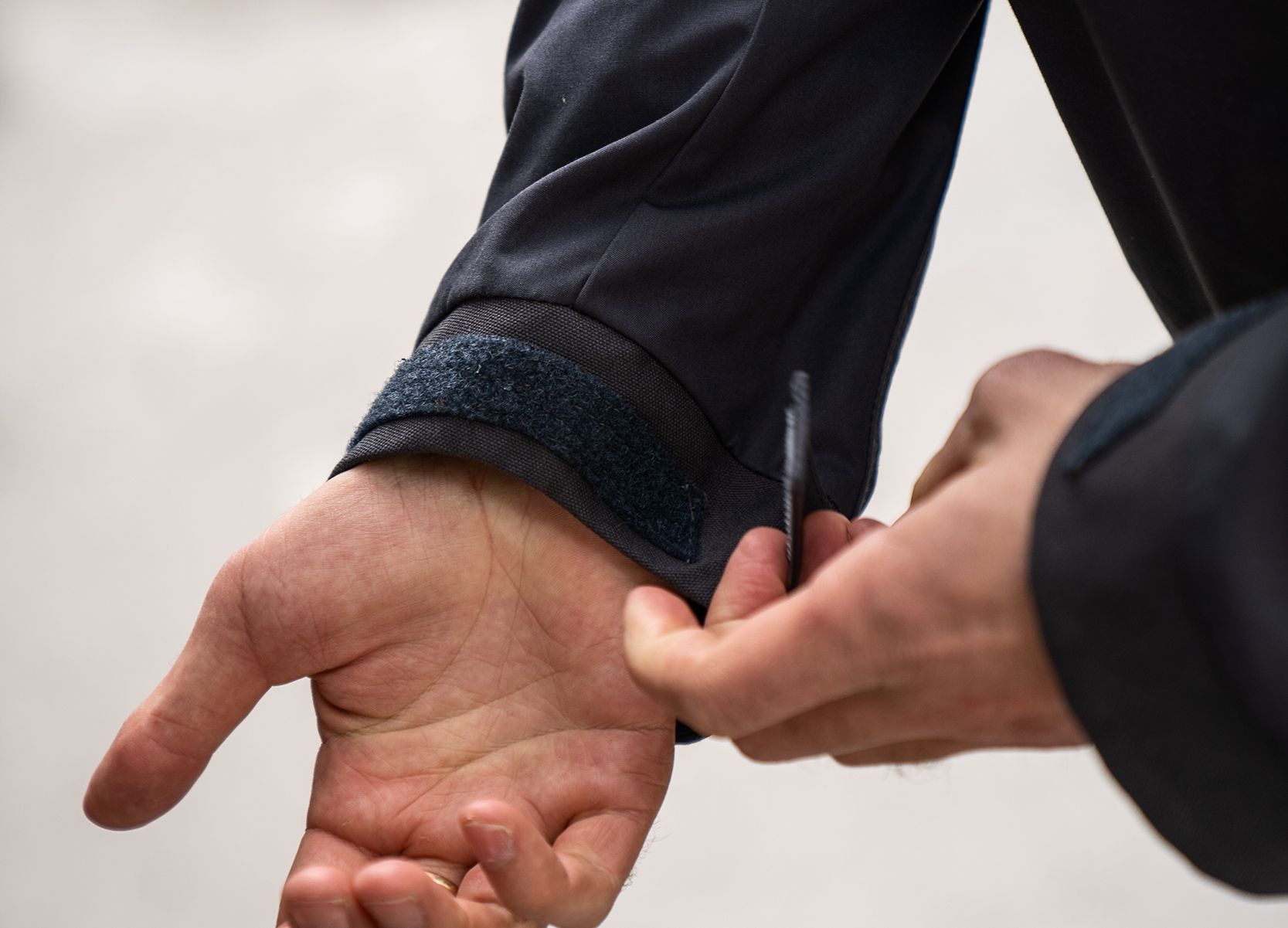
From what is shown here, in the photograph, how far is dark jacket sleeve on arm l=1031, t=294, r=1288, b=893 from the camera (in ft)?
1.18

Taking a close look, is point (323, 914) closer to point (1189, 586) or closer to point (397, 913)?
point (397, 913)

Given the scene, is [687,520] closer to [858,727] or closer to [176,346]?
[858,727]

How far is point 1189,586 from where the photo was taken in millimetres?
364

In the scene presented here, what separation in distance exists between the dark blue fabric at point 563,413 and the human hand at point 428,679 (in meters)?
0.05

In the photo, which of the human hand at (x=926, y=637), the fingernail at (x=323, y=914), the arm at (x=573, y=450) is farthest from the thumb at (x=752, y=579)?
the fingernail at (x=323, y=914)

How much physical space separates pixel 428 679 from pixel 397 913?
6.9 inches

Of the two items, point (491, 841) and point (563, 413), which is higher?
point (563, 413)

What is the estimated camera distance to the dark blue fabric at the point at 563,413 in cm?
67

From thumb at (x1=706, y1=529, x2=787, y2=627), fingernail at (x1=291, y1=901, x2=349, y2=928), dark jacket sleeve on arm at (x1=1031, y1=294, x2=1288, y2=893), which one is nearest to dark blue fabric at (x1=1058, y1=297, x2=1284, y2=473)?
dark jacket sleeve on arm at (x1=1031, y1=294, x2=1288, y2=893)

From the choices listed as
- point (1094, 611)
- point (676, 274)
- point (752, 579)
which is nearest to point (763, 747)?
point (752, 579)

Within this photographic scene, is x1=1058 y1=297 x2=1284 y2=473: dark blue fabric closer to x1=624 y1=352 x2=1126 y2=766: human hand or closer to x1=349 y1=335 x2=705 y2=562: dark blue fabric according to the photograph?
x1=624 y1=352 x2=1126 y2=766: human hand

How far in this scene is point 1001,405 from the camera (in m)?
0.48

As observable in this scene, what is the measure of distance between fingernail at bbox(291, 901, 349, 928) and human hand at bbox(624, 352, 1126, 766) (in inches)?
7.8

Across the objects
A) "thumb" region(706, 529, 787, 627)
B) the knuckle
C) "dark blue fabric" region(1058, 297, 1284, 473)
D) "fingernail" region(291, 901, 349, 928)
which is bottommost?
the knuckle
